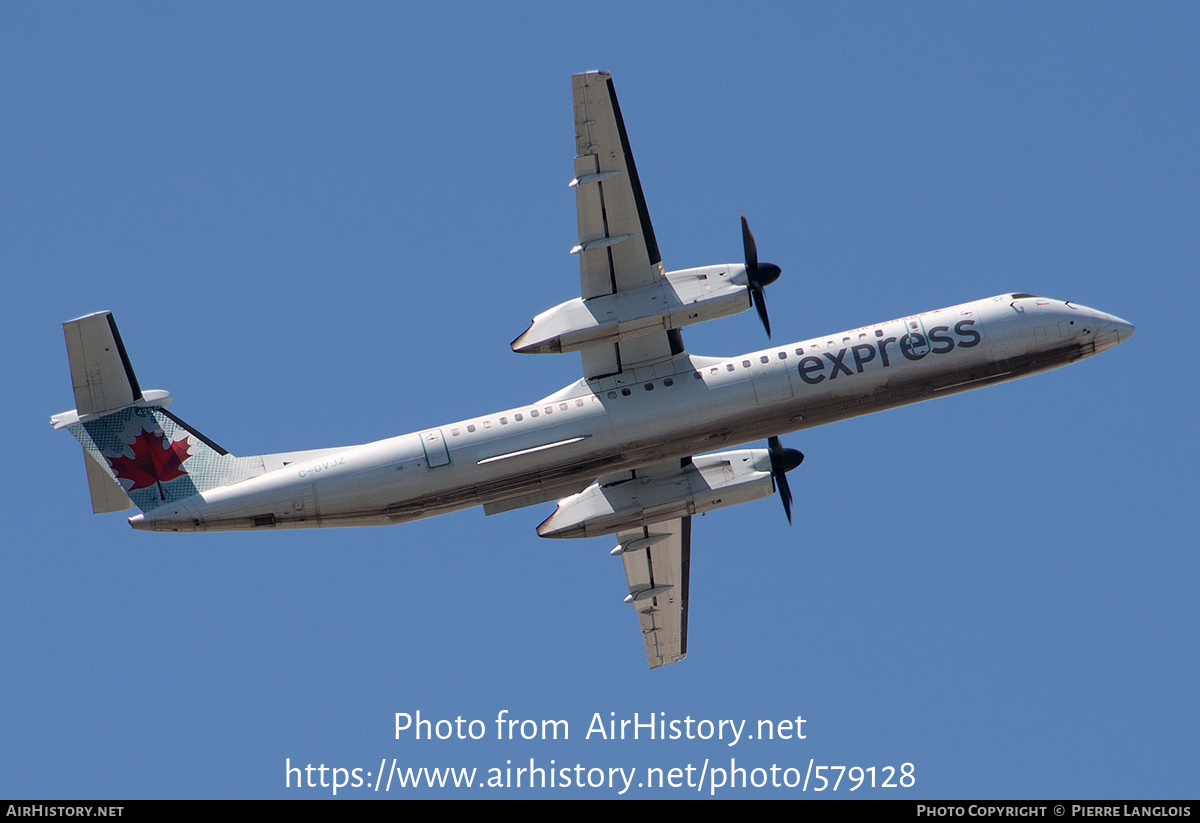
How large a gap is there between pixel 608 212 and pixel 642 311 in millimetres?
→ 2171

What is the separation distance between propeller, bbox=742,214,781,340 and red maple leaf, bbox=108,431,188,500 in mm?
12841

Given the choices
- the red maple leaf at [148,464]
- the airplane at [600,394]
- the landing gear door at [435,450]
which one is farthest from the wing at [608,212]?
A: the red maple leaf at [148,464]

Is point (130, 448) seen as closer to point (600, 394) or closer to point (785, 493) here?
point (600, 394)

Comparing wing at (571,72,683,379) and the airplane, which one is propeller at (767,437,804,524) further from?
wing at (571,72,683,379)

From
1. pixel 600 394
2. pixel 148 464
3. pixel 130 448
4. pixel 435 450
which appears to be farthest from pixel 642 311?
pixel 130 448

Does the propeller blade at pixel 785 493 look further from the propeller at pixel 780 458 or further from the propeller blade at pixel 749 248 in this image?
the propeller blade at pixel 749 248

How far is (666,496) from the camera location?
2948 cm

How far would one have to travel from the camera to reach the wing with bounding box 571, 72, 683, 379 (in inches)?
1007

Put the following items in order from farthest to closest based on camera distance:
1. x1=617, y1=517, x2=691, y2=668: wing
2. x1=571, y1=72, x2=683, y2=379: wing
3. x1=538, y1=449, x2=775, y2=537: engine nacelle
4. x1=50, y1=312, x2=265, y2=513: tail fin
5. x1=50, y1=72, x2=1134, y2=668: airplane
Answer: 1. x1=617, y1=517, x2=691, y2=668: wing
2. x1=538, y1=449, x2=775, y2=537: engine nacelle
3. x1=50, y1=312, x2=265, y2=513: tail fin
4. x1=50, y1=72, x2=1134, y2=668: airplane
5. x1=571, y1=72, x2=683, y2=379: wing

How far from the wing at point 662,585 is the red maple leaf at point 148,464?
1073 cm

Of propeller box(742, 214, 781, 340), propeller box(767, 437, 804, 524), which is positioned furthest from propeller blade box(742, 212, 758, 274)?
propeller box(767, 437, 804, 524)

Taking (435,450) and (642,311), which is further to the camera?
(435,450)

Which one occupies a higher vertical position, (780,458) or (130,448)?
(130,448)

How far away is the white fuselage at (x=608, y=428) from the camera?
26422 mm
